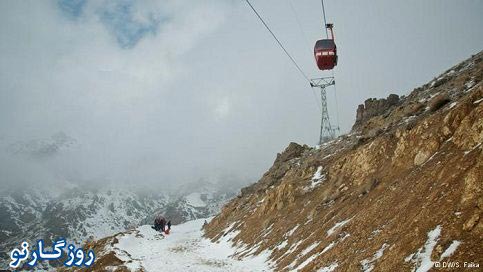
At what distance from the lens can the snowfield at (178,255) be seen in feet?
100

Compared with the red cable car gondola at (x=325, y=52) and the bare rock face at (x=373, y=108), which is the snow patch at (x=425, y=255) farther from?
the bare rock face at (x=373, y=108)

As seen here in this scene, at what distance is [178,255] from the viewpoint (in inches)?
1535

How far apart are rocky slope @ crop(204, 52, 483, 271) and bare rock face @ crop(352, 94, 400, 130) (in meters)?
11.6

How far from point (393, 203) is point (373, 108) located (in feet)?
142

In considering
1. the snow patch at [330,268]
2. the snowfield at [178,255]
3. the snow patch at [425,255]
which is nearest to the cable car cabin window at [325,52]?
the snowfield at [178,255]

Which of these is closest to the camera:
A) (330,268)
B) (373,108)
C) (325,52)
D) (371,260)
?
(371,260)

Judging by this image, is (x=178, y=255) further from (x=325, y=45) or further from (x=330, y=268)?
(x=325, y=45)

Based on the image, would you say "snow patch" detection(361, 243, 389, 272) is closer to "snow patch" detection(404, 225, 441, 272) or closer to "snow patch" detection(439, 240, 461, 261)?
"snow patch" detection(404, 225, 441, 272)

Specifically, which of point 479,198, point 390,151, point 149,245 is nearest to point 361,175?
point 390,151

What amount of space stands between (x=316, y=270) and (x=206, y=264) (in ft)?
50.3

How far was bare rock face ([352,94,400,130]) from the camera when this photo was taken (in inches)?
2319

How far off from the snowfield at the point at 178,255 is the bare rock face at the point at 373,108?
2969 cm

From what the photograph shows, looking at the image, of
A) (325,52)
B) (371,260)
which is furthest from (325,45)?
(371,260)

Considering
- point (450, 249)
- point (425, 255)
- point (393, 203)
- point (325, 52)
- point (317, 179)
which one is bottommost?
point (425, 255)
